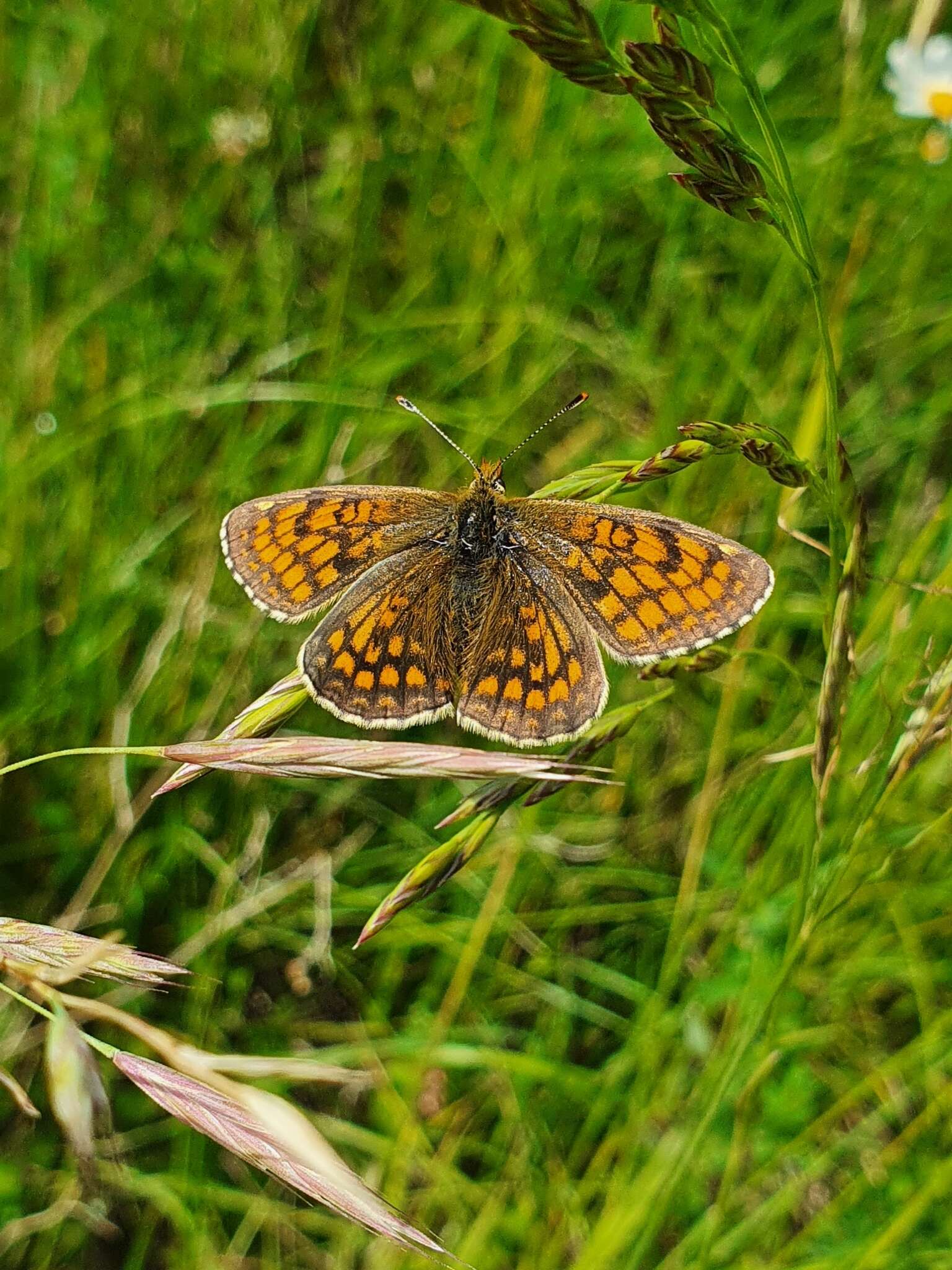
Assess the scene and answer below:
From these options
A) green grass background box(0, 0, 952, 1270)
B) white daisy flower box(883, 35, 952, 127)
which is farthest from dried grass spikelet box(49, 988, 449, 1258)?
white daisy flower box(883, 35, 952, 127)

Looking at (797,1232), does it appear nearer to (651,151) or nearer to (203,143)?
(651,151)

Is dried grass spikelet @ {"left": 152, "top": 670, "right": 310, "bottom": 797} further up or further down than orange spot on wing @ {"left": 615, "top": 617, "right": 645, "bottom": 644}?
further down

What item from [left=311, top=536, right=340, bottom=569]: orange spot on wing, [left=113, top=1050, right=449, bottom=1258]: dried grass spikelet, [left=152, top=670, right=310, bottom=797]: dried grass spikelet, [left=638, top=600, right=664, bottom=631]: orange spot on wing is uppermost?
[left=638, top=600, right=664, bottom=631]: orange spot on wing

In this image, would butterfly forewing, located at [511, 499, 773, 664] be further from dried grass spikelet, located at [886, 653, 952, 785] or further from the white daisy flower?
the white daisy flower

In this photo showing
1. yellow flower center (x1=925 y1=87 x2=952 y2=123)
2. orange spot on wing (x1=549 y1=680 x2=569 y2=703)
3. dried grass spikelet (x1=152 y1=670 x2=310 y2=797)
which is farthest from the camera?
yellow flower center (x1=925 y1=87 x2=952 y2=123)

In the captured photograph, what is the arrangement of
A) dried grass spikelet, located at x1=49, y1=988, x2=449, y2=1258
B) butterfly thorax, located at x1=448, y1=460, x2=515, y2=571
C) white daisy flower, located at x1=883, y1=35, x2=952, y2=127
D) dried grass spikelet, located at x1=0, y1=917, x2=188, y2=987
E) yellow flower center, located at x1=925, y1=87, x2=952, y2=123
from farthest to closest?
yellow flower center, located at x1=925, y1=87, x2=952, y2=123, white daisy flower, located at x1=883, y1=35, x2=952, y2=127, butterfly thorax, located at x1=448, y1=460, x2=515, y2=571, dried grass spikelet, located at x1=0, y1=917, x2=188, y2=987, dried grass spikelet, located at x1=49, y1=988, x2=449, y2=1258

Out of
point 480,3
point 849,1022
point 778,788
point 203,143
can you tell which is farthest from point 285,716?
point 203,143
